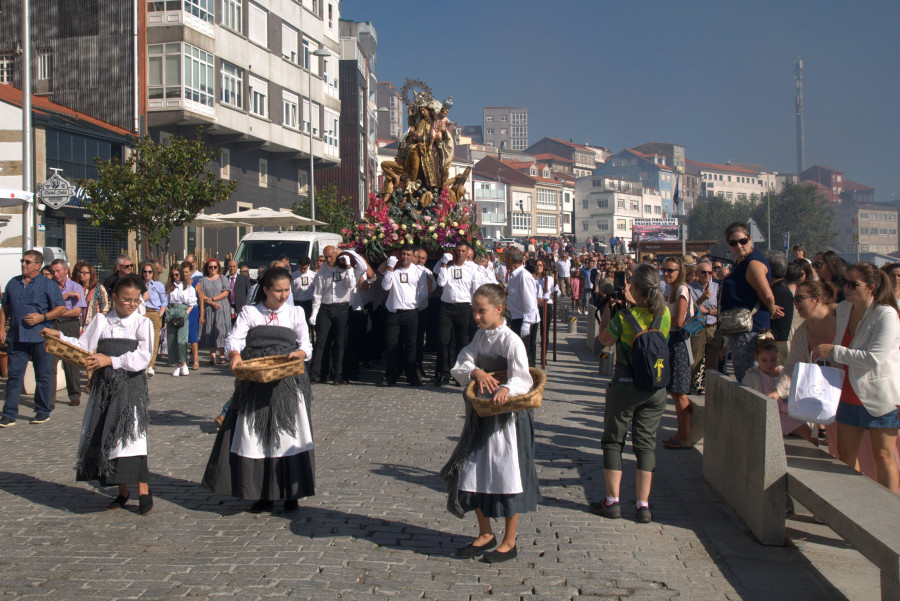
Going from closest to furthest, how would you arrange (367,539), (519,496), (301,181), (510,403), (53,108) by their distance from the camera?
(510,403) < (519,496) < (367,539) < (53,108) < (301,181)

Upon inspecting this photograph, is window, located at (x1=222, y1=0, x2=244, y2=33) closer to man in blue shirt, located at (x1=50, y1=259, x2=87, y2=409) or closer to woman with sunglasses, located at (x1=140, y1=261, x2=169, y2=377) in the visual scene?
woman with sunglasses, located at (x1=140, y1=261, x2=169, y2=377)

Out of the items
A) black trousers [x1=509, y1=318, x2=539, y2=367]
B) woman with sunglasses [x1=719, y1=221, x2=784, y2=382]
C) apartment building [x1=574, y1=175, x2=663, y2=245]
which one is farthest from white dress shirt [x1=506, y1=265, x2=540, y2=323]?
apartment building [x1=574, y1=175, x2=663, y2=245]

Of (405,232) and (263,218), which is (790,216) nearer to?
(263,218)

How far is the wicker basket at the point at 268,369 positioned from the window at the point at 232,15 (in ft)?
99.2

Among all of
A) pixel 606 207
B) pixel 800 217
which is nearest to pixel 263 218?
pixel 800 217

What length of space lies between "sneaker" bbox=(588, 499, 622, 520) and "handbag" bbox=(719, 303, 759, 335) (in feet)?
6.74

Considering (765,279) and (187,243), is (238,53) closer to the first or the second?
(187,243)

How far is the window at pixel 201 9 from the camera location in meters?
30.4

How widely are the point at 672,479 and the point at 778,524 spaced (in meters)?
1.83

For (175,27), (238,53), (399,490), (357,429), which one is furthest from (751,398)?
(238,53)

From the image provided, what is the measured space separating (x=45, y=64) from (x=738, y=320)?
31.2m

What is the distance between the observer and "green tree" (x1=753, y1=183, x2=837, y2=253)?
10556cm

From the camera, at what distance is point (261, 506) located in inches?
243

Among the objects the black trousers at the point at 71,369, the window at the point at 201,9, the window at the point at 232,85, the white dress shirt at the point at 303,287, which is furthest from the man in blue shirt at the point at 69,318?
the window at the point at 232,85
